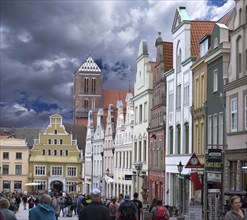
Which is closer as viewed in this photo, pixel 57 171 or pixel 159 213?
pixel 159 213

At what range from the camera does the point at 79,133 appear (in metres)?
109

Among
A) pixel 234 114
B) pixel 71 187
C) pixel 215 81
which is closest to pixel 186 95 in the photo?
pixel 215 81

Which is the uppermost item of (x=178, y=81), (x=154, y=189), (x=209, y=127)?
(x=178, y=81)

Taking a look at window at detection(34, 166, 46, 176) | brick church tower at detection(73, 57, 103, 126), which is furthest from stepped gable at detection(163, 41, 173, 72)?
brick church tower at detection(73, 57, 103, 126)

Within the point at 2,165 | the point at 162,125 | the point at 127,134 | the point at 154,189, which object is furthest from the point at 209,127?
the point at 2,165

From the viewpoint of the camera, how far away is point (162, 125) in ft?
159

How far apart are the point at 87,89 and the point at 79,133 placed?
5055 centimetres

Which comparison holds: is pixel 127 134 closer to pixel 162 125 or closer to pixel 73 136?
pixel 162 125

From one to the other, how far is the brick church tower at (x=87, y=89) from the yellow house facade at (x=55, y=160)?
58.4 metres

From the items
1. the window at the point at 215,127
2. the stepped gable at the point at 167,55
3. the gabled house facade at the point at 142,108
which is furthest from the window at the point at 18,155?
the window at the point at 215,127

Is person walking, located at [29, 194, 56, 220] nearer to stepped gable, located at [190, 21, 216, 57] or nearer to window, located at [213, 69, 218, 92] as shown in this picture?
window, located at [213, 69, 218, 92]

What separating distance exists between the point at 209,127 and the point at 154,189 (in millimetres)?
16664

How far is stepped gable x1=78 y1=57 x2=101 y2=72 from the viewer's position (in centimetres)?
15962

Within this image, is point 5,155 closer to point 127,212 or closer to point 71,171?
point 71,171
